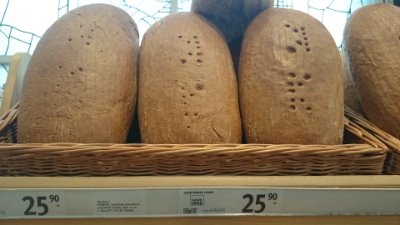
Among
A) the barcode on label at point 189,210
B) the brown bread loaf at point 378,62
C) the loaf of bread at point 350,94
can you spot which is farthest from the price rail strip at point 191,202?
the loaf of bread at point 350,94

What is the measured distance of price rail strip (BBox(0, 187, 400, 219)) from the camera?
494mm

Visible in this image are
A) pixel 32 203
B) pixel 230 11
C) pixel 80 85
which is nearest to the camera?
pixel 32 203

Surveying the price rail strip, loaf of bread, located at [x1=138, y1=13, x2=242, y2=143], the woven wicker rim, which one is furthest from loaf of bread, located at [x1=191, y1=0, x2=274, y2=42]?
the price rail strip

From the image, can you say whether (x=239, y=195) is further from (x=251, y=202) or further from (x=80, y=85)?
(x=80, y=85)

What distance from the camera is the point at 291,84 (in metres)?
0.64

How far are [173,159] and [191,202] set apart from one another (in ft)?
0.24

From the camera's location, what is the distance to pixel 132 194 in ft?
1.65

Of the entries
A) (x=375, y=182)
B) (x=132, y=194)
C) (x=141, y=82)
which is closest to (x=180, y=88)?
(x=141, y=82)

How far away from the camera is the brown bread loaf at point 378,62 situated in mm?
674

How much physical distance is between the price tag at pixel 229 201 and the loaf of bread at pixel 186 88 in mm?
125

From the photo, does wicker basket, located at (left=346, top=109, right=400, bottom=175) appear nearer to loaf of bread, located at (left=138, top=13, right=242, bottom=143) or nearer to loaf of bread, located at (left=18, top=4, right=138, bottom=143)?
loaf of bread, located at (left=138, top=13, right=242, bottom=143)

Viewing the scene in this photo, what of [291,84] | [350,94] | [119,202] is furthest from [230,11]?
[119,202]

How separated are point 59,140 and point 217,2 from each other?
43 cm

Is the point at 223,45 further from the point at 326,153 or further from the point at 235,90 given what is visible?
the point at 326,153
